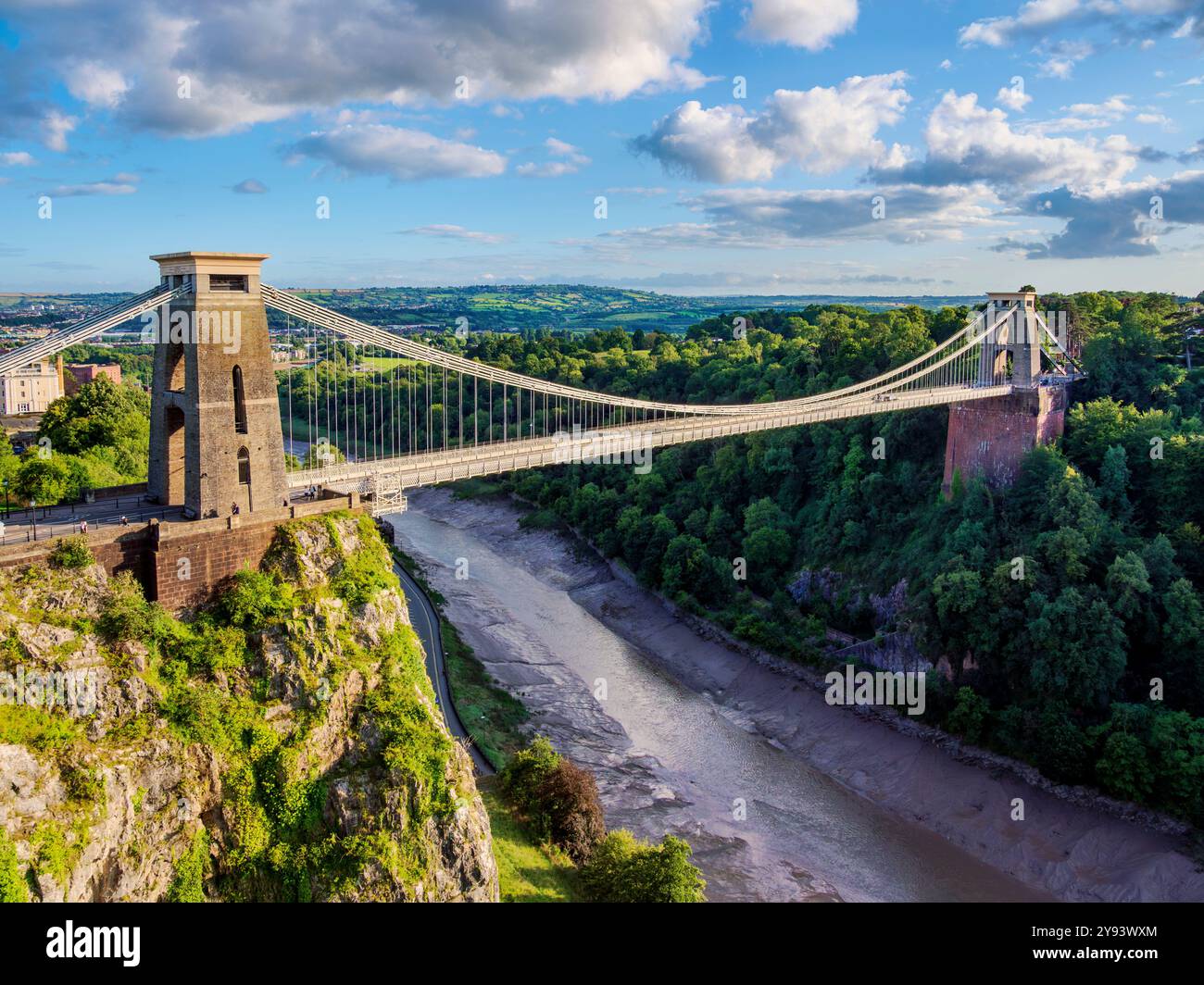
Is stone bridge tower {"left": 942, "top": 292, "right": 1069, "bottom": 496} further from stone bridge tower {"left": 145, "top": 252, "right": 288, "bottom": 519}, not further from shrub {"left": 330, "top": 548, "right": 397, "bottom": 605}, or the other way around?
stone bridge tower {"left": 145, "top": 252, "right": 288, "bottom": 519}

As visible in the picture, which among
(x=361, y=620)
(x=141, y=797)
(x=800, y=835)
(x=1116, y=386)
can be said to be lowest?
(x=800, y=835)

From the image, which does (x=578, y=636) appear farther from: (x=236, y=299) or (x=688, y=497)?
(x=236, y=299)

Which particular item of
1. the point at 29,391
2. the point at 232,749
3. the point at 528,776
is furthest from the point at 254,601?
the point at 29,391

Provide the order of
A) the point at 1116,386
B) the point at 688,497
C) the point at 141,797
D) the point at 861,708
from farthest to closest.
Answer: the point at 688,497 → the point at 1116,386 → the point at 861,708 → the point at 141,797

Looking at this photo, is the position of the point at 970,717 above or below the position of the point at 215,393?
below

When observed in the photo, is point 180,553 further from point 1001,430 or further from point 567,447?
point 1001,430
